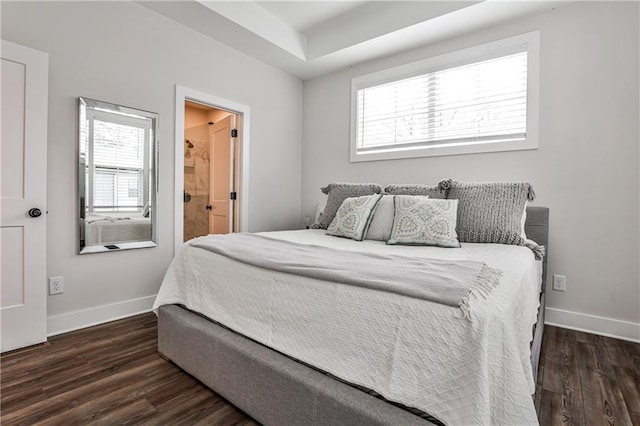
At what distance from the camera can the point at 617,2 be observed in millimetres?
2299

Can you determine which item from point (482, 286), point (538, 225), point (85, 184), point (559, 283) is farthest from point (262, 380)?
point (559, 283)

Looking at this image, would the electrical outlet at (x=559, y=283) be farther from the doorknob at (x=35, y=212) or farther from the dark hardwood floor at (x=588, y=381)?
the doorknob at (x=35, y=212)

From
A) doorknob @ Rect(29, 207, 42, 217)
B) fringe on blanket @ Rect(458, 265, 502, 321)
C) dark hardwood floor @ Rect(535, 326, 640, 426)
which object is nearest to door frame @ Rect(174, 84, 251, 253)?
doorknob @ Rect(29, 207, 42, 217)

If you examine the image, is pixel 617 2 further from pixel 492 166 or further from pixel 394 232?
pixel 394 232

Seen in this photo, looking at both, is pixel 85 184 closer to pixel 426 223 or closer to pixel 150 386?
pixel 150 386

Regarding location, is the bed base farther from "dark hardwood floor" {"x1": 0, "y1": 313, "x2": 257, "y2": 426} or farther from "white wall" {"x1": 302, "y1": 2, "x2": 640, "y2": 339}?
"white wall" {"x1": 302, "y1": 2, "x2": 640, "y2": 339}

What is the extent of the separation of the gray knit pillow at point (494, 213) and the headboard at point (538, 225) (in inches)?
13.2

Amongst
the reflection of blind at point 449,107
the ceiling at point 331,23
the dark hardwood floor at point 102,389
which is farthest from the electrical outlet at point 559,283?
the dark hardwood floor at point 102,389

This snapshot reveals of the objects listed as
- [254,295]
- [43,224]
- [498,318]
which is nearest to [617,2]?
[498,318]

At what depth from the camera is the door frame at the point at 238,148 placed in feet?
9.58

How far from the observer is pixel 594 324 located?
2.37 metres

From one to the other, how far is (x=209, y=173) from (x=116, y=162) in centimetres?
193

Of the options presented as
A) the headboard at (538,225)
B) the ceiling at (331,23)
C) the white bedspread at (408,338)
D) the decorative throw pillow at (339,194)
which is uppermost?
the ceiling at (331,23)

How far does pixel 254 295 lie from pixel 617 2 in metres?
3.24
